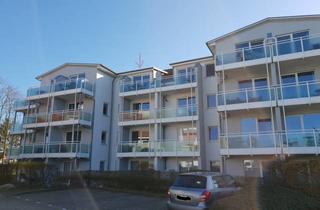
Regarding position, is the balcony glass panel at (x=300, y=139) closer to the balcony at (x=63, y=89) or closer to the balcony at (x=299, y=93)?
the balcony at (x=299, y=93)

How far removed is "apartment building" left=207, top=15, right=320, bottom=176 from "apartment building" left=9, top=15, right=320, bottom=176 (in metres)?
0.07

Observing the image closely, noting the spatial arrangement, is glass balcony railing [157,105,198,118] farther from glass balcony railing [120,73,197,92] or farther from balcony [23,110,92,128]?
balcony [23,110,92,128]

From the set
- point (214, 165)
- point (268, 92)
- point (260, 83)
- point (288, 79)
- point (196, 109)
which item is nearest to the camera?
point (268, 92)

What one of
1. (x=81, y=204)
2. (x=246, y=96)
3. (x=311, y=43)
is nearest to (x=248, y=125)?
(x=246, y=96)

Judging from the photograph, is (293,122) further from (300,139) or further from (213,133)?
(213,133)

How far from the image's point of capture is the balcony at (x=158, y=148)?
23.2 m

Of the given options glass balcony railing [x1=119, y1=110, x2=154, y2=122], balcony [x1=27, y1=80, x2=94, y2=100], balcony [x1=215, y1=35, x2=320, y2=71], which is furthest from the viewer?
balcony [x1=27, y1=80, x2=94, y2=100]

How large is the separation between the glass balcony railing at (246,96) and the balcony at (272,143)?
2.57 meters

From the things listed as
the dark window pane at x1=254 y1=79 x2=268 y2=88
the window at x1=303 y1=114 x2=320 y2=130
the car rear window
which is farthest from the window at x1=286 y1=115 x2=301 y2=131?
the car rear window

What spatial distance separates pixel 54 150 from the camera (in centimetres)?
2703

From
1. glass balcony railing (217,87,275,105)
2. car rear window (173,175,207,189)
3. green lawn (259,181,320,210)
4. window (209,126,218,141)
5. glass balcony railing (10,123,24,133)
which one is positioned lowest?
green lawn (259,181,320,210)

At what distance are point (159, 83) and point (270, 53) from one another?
386 inches

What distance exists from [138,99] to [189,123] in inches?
254

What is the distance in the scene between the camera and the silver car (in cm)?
1019
